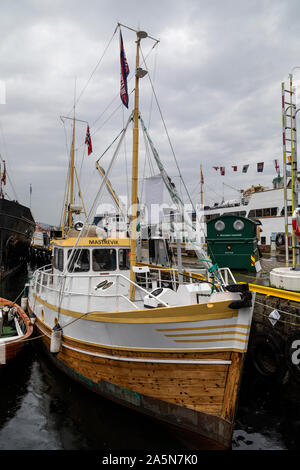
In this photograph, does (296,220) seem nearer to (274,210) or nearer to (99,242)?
(99,242)

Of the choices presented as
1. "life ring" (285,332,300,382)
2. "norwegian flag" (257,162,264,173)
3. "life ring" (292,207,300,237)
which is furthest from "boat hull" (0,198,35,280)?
"norwegian flag" (257,162,264,173)

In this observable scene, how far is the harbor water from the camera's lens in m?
5.57

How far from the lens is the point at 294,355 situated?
7.29m

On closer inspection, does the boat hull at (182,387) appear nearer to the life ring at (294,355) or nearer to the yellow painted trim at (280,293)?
the life ring at (294,355)

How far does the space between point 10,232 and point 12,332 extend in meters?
16.4

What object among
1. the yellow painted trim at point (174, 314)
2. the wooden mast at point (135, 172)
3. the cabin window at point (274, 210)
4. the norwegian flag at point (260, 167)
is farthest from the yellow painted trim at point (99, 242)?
the norwegian flag at point (260, 167)

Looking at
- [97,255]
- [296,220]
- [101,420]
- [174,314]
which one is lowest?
[101,420]

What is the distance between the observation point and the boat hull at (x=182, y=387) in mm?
4723

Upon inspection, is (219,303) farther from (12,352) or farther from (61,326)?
(12,352)

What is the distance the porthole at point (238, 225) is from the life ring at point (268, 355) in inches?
267

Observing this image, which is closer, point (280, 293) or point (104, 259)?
point (280, 293)

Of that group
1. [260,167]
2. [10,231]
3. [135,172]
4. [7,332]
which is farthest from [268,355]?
[260,167]

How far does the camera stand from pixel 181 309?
4816 millimetres
